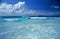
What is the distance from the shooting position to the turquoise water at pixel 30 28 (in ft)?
5.37

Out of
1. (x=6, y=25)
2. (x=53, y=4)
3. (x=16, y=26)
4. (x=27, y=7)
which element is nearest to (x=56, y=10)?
(x=53, y=4)

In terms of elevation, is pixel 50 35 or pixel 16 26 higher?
pixel 16 26

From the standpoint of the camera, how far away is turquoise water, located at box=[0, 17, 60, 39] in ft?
5.37

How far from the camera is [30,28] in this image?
1646 millimetres

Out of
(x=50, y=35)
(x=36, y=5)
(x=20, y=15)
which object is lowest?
(x=50, y=35)

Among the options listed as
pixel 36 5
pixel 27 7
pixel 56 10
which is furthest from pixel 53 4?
pixel 27 7

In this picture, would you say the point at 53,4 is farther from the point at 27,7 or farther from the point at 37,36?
the point at 37,36

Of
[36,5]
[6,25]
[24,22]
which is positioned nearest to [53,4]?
[36,5]

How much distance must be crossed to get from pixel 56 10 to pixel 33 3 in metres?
0.33

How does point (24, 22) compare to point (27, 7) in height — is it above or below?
below

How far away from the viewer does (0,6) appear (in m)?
1.64

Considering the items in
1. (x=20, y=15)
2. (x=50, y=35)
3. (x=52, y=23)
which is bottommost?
(x=50, y=35)

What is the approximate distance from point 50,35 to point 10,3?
2.26 feet

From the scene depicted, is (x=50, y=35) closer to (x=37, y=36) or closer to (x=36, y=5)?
(x=37, y=36)
